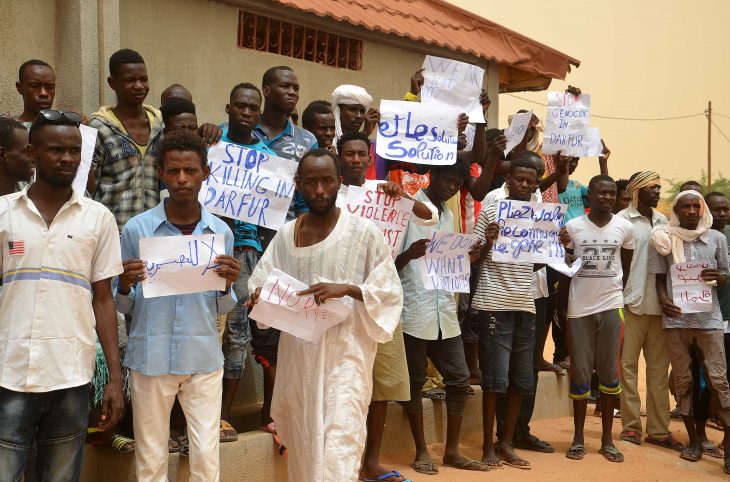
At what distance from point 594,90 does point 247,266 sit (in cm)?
2508

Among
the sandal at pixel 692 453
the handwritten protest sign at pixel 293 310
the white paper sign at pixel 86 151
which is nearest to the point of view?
the handwritten protest sign at pixel 293 310

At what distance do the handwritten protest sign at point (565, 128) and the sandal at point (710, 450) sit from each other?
281cm

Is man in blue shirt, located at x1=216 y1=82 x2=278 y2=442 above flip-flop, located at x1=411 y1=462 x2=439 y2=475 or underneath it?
above

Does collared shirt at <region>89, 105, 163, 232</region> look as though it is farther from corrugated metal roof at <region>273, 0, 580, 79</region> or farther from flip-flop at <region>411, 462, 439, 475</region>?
corrugated metal roof at <region>273, 0, 580, 79</region>

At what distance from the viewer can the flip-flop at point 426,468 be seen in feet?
22.7

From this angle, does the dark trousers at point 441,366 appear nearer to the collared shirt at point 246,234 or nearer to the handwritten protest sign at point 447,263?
the handwritten protest sign at point 447,263

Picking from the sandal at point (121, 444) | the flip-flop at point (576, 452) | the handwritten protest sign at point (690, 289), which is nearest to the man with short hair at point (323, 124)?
the sandal at point (121, 444)

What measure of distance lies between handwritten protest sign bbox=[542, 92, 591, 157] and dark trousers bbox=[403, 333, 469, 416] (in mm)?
2603

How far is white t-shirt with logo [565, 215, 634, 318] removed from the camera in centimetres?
789

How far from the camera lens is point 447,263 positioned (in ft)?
22.5

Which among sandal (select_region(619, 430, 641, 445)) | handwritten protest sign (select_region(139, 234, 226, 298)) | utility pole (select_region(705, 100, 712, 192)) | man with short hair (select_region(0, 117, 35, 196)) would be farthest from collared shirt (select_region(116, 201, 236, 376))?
utility pole (select_region(705, 100, 712, 192))

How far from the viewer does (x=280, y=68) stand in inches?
259

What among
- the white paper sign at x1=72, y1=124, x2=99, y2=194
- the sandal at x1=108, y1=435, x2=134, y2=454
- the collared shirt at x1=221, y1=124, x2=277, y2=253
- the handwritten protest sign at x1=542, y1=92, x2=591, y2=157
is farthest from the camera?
the handwritten protest sign at x1=542, y1=92, x2=591, y2=157

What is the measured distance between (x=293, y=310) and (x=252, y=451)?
1.43 meters
